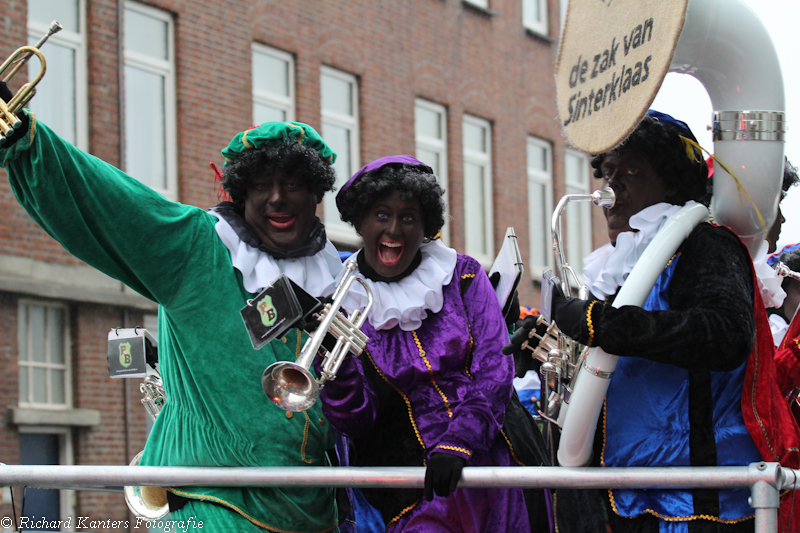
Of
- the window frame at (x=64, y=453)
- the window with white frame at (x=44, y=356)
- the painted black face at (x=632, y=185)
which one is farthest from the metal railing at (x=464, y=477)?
the window with white frame at (x=44, y=356)

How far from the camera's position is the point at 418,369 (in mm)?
3137

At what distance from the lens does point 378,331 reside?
10.7 ft

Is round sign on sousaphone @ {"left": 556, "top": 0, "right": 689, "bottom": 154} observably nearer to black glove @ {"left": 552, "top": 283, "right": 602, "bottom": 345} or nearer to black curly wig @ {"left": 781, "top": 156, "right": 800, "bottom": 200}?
black glove @ {"left": 552, "top": 283, "right": 602, "bottom": 345}

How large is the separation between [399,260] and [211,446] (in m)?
0.85

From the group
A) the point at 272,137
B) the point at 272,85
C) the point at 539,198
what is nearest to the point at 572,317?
the point at 272,137

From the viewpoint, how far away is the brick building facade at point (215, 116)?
31.0ft

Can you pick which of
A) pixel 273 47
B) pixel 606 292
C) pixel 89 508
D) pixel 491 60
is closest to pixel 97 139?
pixel 273 47

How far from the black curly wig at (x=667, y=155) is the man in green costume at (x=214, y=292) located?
3.58 ft

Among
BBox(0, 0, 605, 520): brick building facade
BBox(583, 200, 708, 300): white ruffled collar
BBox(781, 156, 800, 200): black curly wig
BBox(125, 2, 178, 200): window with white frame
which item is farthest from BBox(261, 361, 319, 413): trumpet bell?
BBox(125, 2, 178, 200): window with white frame

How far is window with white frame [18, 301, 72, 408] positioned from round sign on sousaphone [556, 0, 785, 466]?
25.2 feet

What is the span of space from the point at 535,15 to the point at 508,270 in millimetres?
13391

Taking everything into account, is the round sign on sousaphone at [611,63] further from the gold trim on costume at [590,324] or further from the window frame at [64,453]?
the window frame at [64,453]

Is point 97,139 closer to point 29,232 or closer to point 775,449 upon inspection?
point 29,232

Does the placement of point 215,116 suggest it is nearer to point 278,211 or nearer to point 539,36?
point 539,36
